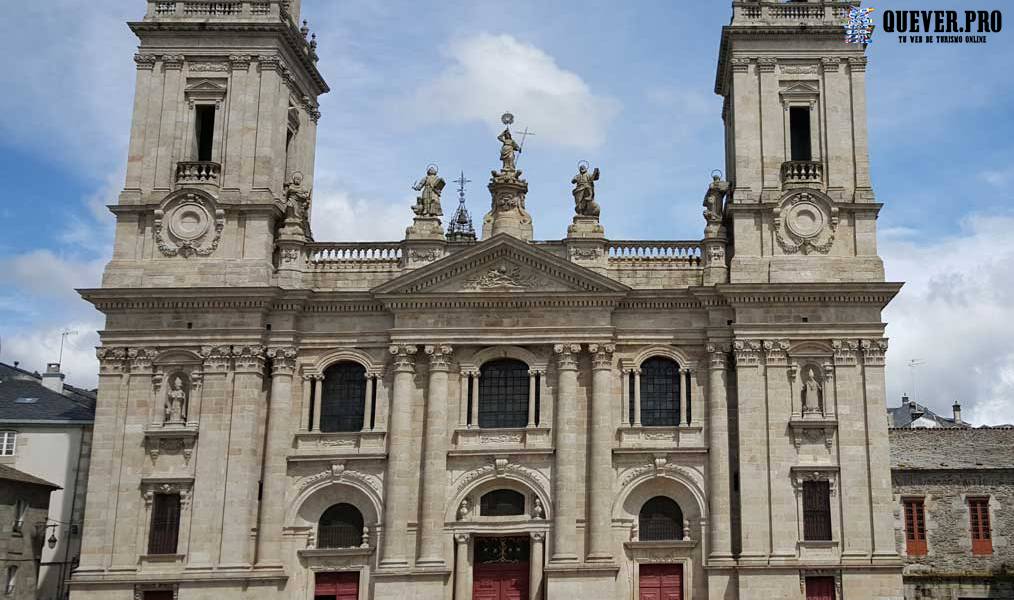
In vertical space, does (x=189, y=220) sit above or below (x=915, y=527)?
above

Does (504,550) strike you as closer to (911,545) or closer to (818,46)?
(911,545)

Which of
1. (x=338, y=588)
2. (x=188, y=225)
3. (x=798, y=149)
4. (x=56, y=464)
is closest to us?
(x=338, y=588)

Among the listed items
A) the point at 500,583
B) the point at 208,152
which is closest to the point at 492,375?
the point at 500,583

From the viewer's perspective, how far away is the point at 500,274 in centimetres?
3750

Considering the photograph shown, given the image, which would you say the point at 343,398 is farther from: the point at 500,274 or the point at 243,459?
the point at 500,274

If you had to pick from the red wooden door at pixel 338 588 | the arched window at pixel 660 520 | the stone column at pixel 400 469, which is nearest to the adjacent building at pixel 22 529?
the red wooden door at pixel 338 588

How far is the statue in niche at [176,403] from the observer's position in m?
36.7

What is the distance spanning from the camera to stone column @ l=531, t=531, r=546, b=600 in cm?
3544

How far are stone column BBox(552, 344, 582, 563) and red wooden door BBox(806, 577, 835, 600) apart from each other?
274 inches

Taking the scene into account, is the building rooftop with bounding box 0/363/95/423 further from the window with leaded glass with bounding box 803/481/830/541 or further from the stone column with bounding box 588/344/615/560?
the window with leaded glass with bounding box 803/481/830/541

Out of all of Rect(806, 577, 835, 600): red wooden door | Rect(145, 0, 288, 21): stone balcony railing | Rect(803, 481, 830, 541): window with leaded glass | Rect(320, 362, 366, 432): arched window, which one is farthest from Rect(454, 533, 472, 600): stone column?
Rect(145, 0, 288, 21): stone balcony railing

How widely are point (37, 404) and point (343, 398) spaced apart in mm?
14269

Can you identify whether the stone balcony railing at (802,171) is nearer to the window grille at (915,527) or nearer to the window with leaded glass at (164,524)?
the window grille at (915,527)

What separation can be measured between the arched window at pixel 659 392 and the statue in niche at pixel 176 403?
47.8 ft
